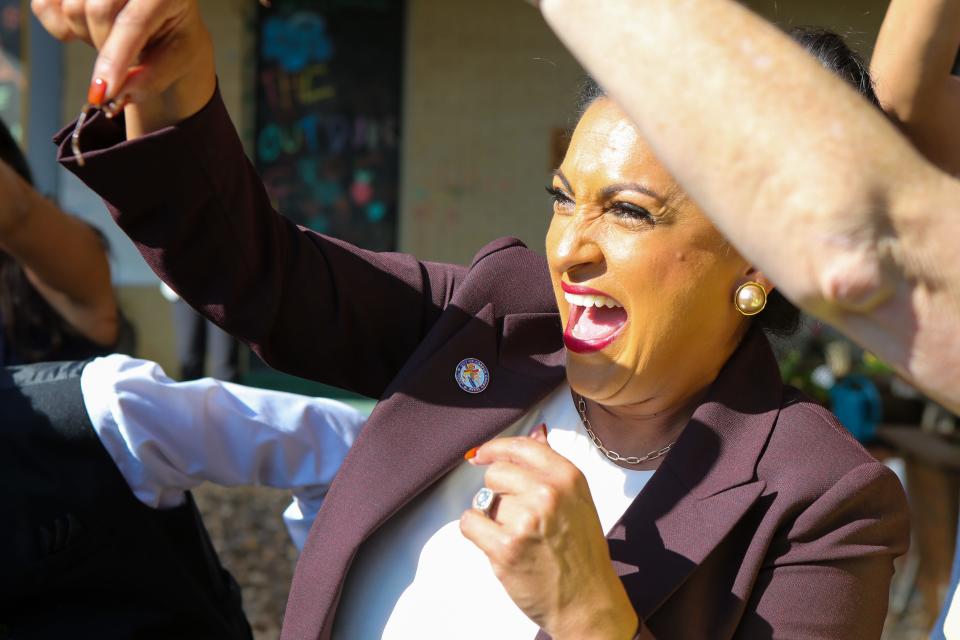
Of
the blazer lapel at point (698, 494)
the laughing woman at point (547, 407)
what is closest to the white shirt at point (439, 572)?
the laughing woman at point (547, 407)

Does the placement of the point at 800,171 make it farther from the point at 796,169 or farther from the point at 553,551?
the point at 553,551

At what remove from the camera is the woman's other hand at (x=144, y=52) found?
1.15 m

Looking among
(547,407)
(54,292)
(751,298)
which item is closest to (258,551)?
(54,292)

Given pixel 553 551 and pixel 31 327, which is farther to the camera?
pixel 31 327

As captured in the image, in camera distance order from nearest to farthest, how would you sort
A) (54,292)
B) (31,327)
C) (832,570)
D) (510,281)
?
(832,570) < (510,281) < (54,292) < (31,327)

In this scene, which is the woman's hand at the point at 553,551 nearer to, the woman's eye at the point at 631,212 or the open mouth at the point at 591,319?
the open mouth at the point at 591,319

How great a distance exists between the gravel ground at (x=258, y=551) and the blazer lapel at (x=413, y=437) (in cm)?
332

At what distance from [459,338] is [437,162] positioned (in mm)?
6233

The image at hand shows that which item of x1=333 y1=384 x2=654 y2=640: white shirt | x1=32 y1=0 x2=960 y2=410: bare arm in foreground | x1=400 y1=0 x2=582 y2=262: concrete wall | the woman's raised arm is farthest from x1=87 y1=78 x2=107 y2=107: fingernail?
x1=400 y1=0 x2=582 y2=262: concrete wall

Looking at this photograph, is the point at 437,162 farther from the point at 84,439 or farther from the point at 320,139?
the point at 84,439

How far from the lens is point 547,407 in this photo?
188 cm

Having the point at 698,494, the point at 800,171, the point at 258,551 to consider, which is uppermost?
the point at 800,171

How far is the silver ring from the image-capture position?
4.39 ft

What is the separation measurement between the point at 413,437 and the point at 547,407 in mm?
276
